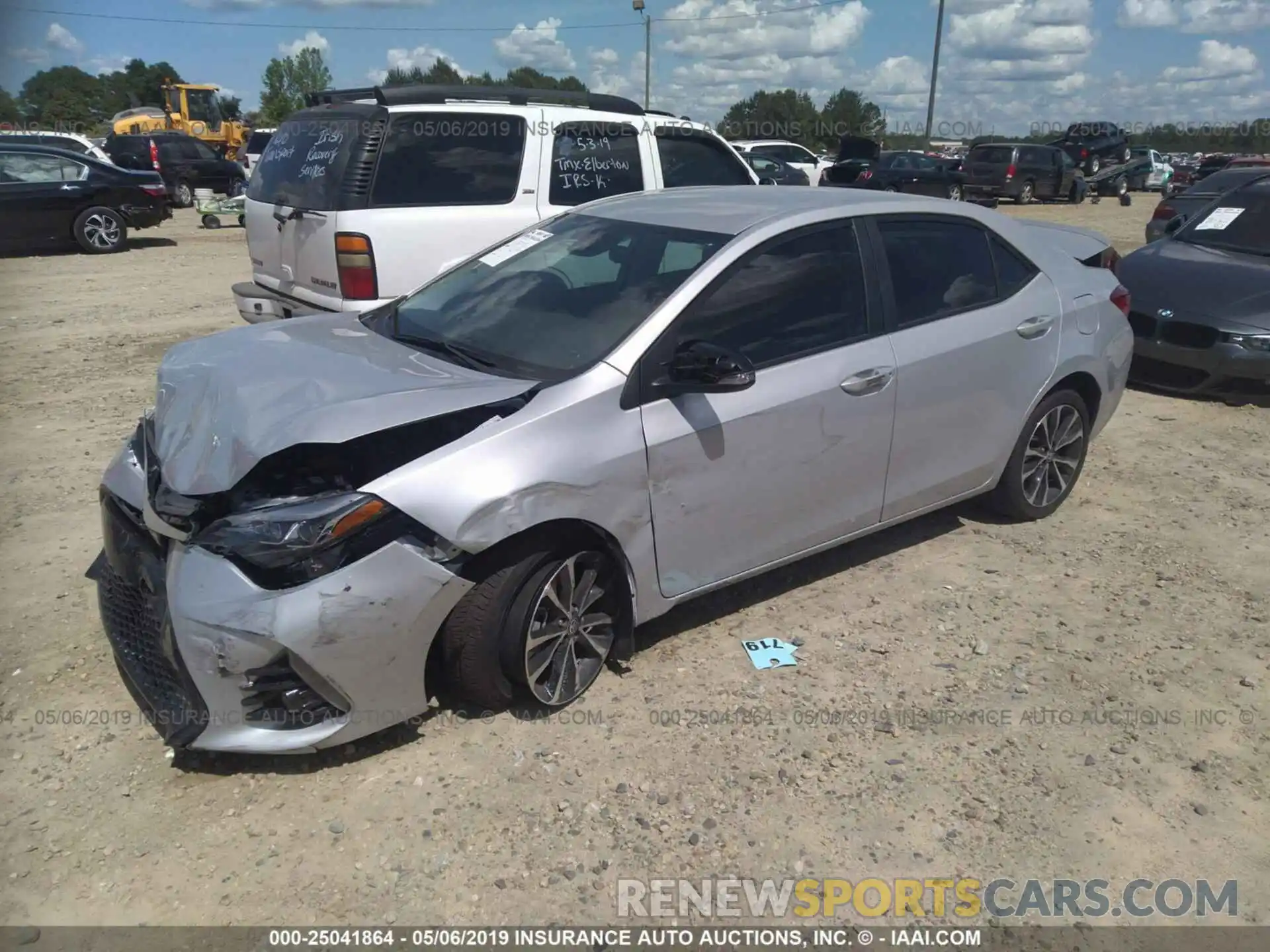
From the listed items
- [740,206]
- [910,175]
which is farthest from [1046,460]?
[910,175]

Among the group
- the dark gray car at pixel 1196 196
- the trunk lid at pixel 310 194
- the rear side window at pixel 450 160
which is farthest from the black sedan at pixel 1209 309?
the trunk lid at pixel 310 194

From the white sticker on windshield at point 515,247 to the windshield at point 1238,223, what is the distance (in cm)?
683

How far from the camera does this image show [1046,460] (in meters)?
4.95

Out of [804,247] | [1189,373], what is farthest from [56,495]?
[1189,373]

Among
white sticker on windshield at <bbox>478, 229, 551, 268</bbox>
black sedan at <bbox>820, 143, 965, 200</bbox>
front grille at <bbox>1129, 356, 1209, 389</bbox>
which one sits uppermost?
white sticker on windshield at <bbox>478, 229, 551, 268</bbox>

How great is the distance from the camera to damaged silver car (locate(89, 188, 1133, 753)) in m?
2.84

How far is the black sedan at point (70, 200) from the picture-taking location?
1351 cm

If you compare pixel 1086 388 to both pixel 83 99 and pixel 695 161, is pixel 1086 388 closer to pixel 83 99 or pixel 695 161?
pixel 695 161

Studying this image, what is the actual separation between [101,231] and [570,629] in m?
14.2

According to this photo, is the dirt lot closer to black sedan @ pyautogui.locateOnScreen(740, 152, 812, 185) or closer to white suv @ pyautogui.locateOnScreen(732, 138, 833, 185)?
black sedan @ pyautogui.locateOnScreen(740, 152, 812, 185)

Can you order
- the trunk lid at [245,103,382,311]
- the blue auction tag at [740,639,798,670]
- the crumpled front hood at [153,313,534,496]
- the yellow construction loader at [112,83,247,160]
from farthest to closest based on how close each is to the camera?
the yellow construction loader at [112,83,247,160]
the trunk lid at [245,103,382,311]
the blue auction tag at [740,639,798,670]
the crumpled front hood at [153,313,534,496]

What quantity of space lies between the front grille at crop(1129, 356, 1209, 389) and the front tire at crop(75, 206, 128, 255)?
14.0 m

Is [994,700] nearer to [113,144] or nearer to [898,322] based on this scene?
[898,322]

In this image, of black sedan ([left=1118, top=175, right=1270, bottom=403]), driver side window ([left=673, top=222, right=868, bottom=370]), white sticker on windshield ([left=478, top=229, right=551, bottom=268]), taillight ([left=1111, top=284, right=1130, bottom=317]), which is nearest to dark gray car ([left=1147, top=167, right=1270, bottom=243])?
black sedan ([left=1118, top=175, right=1270, bottom=403])
